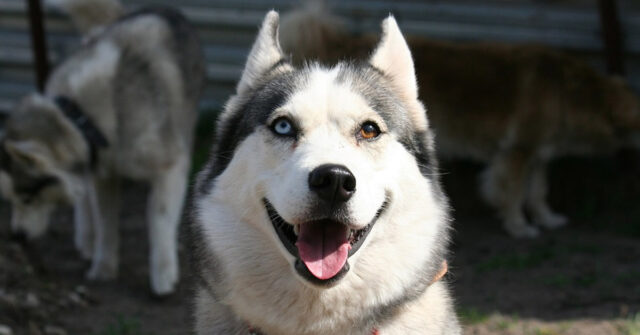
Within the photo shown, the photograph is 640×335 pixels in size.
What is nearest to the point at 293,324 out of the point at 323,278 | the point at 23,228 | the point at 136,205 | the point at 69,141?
the point at 323,278

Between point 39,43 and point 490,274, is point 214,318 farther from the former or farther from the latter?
point 39,43

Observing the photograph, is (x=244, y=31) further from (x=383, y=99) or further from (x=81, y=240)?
(x=383, y=99)

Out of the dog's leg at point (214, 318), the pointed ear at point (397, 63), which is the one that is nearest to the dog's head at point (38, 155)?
the dog's leg at point (214, 318)

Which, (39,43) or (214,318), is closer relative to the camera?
(214,318)

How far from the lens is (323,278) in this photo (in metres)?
2.48

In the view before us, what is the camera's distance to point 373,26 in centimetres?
788

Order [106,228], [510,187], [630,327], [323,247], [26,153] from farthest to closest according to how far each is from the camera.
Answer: [510,187] < [106,228] < [26,153] < [630,327] < [323,247]

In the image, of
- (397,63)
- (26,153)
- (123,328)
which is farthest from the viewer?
(26,153)

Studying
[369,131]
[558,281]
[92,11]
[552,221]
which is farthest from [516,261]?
[92,11]

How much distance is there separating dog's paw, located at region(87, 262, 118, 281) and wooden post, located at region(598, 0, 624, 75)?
179 inches

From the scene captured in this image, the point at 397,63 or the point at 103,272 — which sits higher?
the point at 397,63

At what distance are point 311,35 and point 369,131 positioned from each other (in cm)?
437

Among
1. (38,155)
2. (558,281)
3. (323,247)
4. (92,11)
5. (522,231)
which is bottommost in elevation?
(522,231)

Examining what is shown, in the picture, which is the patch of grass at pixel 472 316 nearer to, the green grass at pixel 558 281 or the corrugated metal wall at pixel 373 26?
the green grass at pixel 558 281
